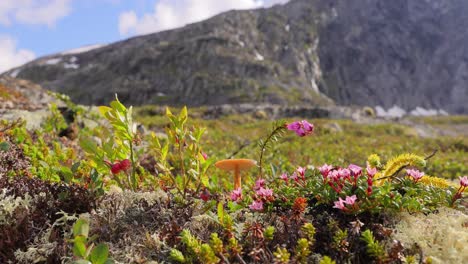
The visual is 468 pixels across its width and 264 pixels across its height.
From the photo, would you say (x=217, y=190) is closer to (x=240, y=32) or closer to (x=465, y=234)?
(x=465, y=234)

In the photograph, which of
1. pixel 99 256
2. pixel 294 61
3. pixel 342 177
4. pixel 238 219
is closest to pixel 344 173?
pixel 342 177

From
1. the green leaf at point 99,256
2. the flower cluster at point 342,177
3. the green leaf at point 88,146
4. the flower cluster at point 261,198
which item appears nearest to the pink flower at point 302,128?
the flower cluster at point 342,177

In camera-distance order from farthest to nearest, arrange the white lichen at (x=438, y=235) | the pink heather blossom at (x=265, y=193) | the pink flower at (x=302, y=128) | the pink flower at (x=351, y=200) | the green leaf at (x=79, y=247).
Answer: the pink flower at (x=302, y=128), the pink heather blossom at (x=265, y=193), the pink flower at (x=351, y=200), the white lichen at (x=438, y=235), the green leaf at (x=79, y=247)

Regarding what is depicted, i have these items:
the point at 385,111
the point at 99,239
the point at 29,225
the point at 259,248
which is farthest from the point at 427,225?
the point at 385,111

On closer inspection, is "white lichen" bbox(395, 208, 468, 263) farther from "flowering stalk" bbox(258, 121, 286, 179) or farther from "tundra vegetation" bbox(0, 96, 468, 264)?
"flowering stalk" bbox(258, 121, 286, 179)

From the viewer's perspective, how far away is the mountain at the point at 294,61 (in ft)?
319

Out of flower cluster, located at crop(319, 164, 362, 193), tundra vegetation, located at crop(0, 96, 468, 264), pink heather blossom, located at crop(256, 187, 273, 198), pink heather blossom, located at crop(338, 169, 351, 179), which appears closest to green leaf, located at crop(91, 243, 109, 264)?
tundra vegetation, located at crop(0, 96, 468, 264)

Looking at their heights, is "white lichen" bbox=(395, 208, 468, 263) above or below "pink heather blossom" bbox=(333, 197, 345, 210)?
below

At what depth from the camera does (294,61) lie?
12019 centimetres

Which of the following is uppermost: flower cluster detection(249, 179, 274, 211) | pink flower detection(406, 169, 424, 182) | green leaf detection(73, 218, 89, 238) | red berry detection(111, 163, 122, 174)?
red berry detection(111, 163, 122, 174)

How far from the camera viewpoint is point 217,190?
411 centimetres

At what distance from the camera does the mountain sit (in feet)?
319

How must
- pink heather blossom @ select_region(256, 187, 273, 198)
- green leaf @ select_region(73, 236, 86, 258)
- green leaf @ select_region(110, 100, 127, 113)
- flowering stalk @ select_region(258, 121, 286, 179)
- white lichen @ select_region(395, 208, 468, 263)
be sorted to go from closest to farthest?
green leaf @ select_region(73, 236, 86, 258) < white lichen @ select_region(395, 208, 468, 263) < pink heather blossom @ select_region(256, 187, 273, 198) < green leaf @ select_region(110, 100, 127, 113) < flowering stalk @ select_region(258, 121, 286, 179)

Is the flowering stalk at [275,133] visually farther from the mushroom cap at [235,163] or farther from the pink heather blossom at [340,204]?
the pink heather blossom at [340,204]
